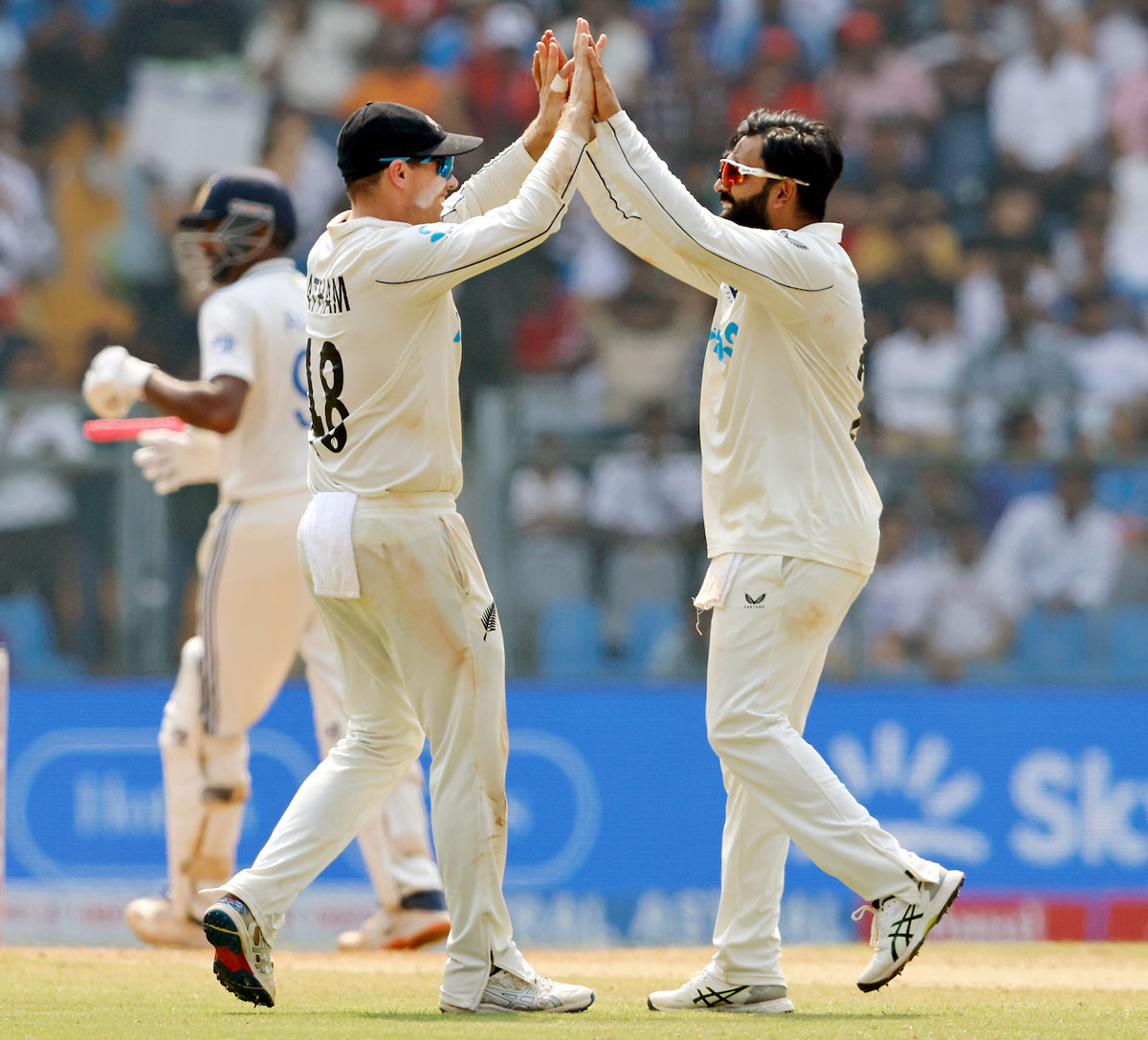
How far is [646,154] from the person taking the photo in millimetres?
4879

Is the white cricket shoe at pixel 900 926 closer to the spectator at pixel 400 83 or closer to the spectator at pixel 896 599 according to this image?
the spectator at pixel 896 599

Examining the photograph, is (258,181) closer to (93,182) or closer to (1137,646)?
(1137,646)

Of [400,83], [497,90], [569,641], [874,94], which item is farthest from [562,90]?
[874,94]

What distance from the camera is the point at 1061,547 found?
9930 mm

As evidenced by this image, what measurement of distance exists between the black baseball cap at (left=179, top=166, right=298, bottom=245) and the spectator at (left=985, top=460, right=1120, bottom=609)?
462 cm

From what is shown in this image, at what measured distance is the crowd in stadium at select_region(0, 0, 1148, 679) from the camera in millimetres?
9766

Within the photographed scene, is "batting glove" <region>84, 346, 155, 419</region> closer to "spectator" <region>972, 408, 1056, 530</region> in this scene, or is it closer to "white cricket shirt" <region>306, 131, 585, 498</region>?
"white cricket shirt" <region>306, 131, 585, 498</region>

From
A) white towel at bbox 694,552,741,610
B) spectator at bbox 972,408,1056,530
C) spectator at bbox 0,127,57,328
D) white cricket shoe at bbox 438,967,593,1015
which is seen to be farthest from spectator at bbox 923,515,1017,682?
spectator at bbox 0,127,57,328

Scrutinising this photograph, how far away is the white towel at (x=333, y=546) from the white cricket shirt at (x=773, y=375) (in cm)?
101

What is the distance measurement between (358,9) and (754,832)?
10.2 meters

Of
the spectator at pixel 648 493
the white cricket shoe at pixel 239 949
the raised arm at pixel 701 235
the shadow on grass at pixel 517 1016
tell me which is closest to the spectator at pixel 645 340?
the spectator at pixel 648 493

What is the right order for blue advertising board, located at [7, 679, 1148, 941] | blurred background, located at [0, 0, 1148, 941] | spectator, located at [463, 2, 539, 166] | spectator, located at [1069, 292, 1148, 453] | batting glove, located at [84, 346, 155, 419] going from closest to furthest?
batting glove, located at [84, 346, 155, 419], blue advertising board, located at [7, 679, 1148, 941], blurred background, located at [0, 0, 1148, 941], spectator, located at [1069, 292, 1148, 453], spectator, located at [463, 2, 539, 166]

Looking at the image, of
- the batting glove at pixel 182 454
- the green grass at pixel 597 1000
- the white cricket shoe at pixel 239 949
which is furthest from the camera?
the batting glove at pixel 182 454

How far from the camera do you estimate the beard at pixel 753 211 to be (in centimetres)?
512
